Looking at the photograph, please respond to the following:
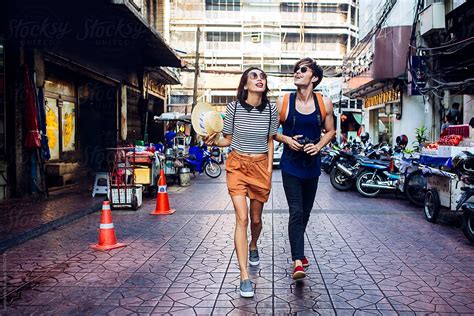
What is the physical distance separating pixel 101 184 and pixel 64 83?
14.9ft

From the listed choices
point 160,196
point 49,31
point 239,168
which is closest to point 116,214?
point 160,196

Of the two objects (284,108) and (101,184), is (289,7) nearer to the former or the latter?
(101,184)

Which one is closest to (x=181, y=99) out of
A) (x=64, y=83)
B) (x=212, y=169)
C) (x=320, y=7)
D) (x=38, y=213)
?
(x=320, y=7)

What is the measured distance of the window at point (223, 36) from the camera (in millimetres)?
50281

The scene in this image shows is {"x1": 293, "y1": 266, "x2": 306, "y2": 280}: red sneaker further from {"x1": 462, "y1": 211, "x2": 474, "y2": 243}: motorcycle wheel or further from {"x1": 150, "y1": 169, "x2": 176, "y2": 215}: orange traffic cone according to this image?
{"x1": 150, "y1": 169, "x2": 176, "y2": 215}: orange traffic cone

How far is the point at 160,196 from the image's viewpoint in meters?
9.47

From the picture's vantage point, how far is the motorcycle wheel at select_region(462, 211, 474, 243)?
6655mm

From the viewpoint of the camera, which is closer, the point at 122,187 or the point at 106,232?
the point at 106,232

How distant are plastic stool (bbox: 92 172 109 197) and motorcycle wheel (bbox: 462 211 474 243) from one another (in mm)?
7626

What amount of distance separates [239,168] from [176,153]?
11.3 meters

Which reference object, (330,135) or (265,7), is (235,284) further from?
(265,7)

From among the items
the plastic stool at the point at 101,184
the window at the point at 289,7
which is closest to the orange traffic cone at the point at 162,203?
the plastic stool at the point at 101,184

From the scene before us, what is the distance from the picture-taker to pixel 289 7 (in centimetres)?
5056

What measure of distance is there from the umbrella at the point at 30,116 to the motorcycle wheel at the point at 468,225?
8376mm
